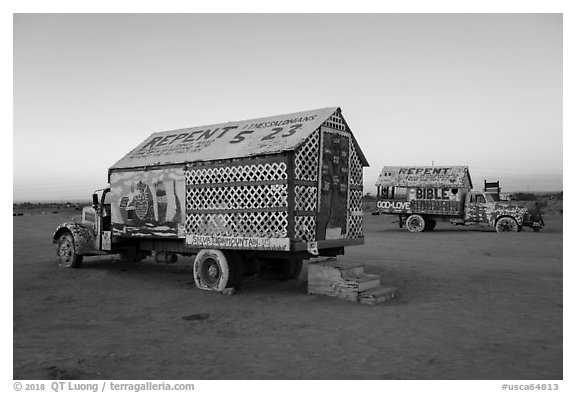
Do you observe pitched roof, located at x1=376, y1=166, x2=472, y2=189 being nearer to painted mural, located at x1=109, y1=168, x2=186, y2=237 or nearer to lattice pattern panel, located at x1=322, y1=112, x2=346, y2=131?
lattice pattern panel, located at x1=322, y1=112, x2=346, y2=131

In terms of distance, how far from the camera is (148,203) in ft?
35.1

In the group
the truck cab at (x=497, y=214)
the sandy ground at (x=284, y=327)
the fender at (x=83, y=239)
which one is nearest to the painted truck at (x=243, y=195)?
the fender at (x=83, y=239)

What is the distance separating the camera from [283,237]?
854cm

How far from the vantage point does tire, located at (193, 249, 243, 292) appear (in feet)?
30.5

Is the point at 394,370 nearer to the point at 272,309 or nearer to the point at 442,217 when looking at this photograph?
the point at 272,309

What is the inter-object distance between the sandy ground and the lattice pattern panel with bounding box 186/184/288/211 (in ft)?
5.73

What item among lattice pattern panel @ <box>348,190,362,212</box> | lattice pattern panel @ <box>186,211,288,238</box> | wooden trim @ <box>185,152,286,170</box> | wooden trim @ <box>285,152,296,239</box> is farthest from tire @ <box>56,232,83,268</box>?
lattice pattern panel @ <box>348,190,362,212</box>

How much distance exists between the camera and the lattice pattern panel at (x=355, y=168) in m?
10.1

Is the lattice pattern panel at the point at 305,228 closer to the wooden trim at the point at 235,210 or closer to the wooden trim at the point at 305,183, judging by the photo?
the wooden trim at the point at 235,210

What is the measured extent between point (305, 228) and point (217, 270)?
2090mm

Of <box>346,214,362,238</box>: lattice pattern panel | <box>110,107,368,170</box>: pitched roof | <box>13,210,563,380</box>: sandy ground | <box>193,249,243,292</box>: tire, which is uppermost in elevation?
<box>110,107,368,170</box>: pitched roof

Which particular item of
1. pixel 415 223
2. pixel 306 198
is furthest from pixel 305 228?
pixel 415 223

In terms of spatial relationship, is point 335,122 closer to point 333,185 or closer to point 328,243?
point 333,185

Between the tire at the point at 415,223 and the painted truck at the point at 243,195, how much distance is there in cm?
1727
